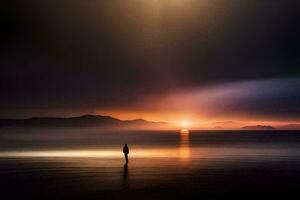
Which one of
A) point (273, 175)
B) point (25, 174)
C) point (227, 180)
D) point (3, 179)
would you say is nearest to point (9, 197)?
point (3, 179)

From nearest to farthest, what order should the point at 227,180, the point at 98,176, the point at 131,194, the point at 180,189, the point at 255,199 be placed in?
the point at 255,199 < the point at 131,194 < the point at 180,189 < the point at 227,180 < the point at 98,176

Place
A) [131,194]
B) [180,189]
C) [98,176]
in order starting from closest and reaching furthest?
[131,194]
[180,189]
[98,176]

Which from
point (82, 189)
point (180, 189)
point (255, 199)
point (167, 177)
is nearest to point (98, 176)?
point (167, 177)

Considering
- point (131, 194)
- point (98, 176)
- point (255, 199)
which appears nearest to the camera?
point (255, 199)

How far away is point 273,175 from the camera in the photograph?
54969 millimetres

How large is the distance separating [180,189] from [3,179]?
2258 cm

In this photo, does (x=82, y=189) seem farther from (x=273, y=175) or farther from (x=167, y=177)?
(x=273, y=175)

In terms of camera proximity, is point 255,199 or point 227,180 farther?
point 227,180

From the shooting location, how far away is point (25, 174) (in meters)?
57.2

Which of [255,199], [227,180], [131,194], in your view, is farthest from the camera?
[227,180]

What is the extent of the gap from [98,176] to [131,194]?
16610mm

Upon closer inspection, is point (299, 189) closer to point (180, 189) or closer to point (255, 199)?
point (255, 199)

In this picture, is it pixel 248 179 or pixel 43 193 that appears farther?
pixel 248 179

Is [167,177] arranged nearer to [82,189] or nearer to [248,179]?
[248,179]
